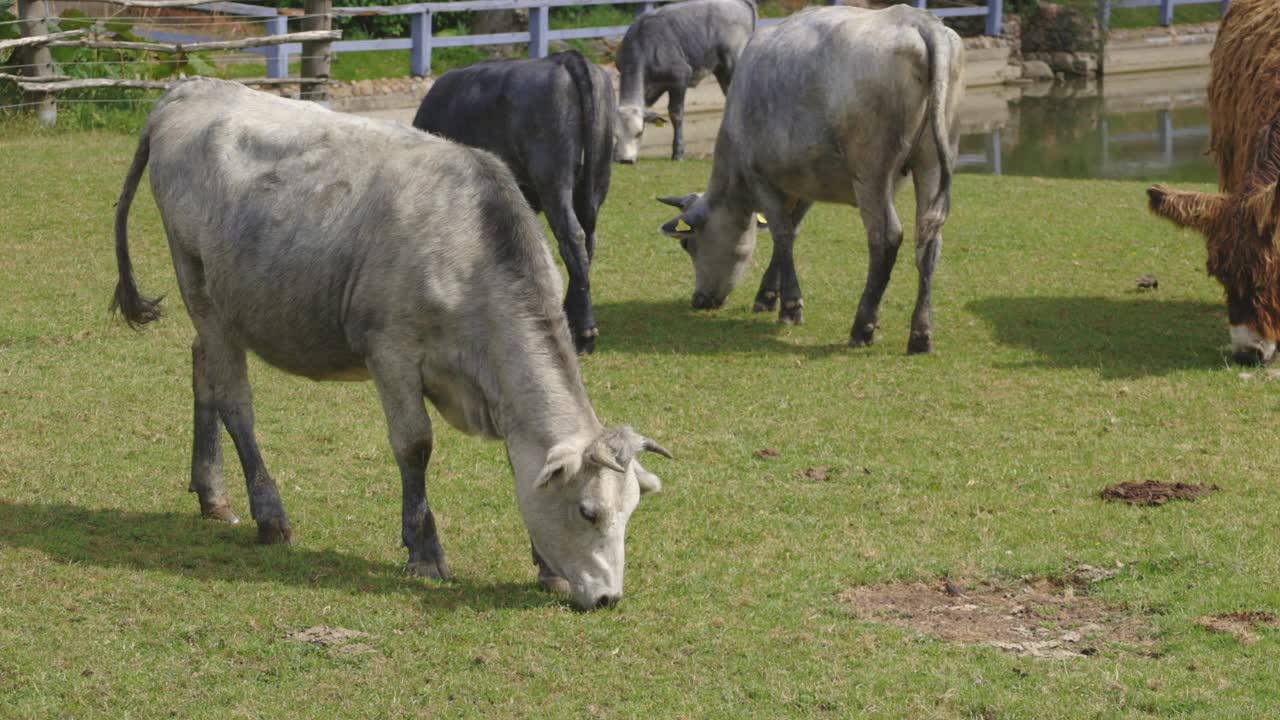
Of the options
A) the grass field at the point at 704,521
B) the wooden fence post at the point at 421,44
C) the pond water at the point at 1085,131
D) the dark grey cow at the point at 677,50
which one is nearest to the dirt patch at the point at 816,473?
the grass field at the point at 704,521

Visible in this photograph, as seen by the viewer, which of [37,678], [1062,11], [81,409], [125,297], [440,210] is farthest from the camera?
[1062,11]

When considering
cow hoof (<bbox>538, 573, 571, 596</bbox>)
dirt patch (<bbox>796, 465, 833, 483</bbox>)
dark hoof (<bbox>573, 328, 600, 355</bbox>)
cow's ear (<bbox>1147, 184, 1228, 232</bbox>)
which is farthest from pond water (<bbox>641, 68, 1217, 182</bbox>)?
cow hoof (<bbox>538, 573, 571, 596</bbox>)

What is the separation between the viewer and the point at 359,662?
566cm

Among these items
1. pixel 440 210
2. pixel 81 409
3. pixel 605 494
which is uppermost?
pixel 440 210

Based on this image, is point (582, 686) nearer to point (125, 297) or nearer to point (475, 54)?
point (125, 297)

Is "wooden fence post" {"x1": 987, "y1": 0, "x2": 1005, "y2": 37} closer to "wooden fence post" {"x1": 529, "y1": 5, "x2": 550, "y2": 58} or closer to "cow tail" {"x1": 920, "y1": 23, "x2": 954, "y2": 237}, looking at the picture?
"wooden fence post" {"x1": 529, "y1": 5, "x2": 550, "y2": 58}

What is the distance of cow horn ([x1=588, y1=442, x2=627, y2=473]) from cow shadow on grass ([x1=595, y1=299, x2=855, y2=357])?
512 centimetres

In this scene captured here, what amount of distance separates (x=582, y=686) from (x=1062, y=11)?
32065 millimetres

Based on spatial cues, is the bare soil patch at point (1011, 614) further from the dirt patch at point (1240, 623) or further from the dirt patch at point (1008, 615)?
the dirt patch at point (1240, 623)

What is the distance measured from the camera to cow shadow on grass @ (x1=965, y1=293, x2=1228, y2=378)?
416 inches

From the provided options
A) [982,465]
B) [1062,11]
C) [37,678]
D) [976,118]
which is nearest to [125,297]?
[37,678]

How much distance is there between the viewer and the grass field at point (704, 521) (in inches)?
217

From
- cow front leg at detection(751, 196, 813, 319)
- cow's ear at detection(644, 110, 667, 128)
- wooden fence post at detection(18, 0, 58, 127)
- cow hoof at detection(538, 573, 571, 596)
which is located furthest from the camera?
cow's ear at detection(644, 110, 667, 128)

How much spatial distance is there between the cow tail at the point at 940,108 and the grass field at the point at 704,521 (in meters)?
1.13
